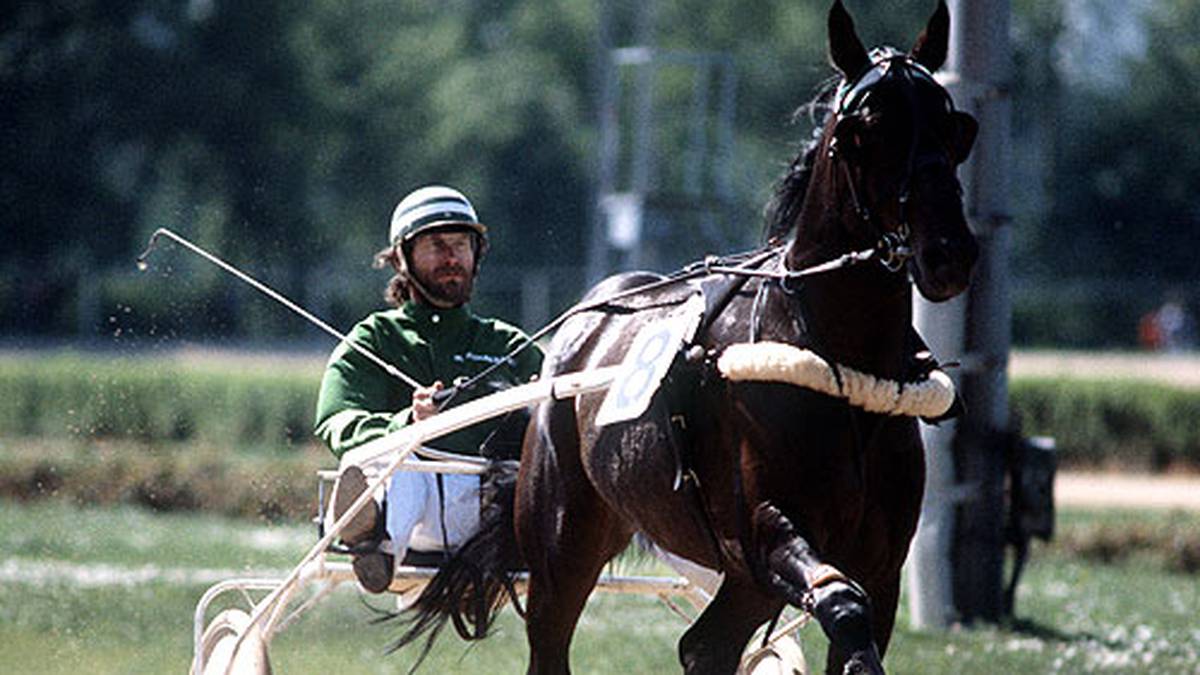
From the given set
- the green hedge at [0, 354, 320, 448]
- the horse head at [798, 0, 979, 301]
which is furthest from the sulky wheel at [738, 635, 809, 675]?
the green hedge at [0, 354, 320, 448]

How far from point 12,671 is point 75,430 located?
3.95 ft

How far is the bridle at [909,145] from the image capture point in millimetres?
4902

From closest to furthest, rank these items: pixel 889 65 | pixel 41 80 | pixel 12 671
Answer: pixel 889 65, pixel 12 671, pixel 41 80

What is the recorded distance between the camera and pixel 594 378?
19.1ft

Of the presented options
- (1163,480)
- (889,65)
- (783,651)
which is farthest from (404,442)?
(1163,480)

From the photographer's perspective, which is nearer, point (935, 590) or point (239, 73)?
point (935, 590)

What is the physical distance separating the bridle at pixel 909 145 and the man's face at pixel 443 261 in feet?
5.86

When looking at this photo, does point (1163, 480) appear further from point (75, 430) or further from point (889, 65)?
point (889, 65)

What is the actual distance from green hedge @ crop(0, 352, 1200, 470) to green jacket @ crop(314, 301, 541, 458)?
12.5m

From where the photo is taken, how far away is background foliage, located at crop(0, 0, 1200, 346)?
3612cm

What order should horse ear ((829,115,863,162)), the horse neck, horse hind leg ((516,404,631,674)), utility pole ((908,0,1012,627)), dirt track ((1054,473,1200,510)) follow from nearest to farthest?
horse ear ((829,115,863,162))
the horse neck
horse hind leg ((516,404,631,674))
utility pole ((908,0,1012,627))
dirt track ((1054,473,1200,510))

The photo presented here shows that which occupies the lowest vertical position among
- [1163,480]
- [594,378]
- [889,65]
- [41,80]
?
[1163,480]

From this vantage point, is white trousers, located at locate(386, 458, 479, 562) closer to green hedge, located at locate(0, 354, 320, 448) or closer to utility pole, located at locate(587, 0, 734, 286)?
utility pole, located at locate(587, 0, 734, 286)

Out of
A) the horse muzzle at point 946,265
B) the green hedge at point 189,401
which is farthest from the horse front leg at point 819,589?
the green hedge at point 189,401
